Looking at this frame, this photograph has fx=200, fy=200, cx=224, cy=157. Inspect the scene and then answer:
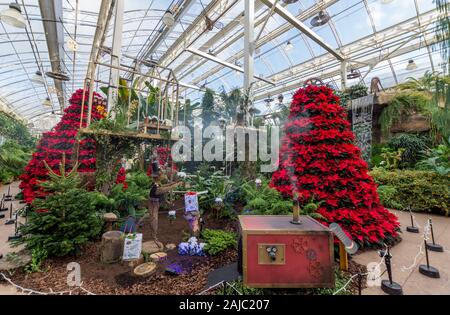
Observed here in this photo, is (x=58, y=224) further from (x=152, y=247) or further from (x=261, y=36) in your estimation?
(x=261, y=36)

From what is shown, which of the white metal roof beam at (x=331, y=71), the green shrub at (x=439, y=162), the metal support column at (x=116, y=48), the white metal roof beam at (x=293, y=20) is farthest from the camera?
the white metal roof beam at (x=331, y=71)

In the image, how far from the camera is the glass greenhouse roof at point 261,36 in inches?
283

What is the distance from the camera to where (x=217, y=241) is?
7.76 ft

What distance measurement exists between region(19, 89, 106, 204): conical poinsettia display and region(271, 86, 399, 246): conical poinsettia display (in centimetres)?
313

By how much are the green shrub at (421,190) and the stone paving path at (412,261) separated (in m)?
1.00

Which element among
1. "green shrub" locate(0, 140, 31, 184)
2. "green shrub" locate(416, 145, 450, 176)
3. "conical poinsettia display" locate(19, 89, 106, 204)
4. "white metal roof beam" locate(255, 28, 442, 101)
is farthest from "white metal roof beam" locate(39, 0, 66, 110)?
"white metal roof beam" locate(255, 28, 442, 101)

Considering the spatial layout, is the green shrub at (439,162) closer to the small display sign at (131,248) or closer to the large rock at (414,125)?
the large rock at (414,125)

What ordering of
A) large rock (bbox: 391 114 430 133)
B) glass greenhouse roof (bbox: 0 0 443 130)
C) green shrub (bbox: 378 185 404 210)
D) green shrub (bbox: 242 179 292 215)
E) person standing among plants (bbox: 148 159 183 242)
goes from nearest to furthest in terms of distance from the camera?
person standing among plants (bbox: 148 159 183 242)
green shrub (bbox: 242 179 292 215)
green shrub (bbox: 378 185 404 210)
large rock (bbox: 391 114 430 133)
glass greenhouse roof (bbox: 0 0 443 130)

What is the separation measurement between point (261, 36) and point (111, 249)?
10.5 metres

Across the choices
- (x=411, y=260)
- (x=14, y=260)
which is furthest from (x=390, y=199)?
(x=14, y=260)

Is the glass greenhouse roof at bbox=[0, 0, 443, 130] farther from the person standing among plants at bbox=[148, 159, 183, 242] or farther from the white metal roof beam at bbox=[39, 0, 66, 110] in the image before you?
the person standing among plants at bbox=[148, 159, 183, 242]

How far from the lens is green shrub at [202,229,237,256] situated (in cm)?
227

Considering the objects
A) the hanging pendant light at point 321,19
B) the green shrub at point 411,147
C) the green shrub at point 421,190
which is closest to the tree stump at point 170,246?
the green shrub at point 421,190
